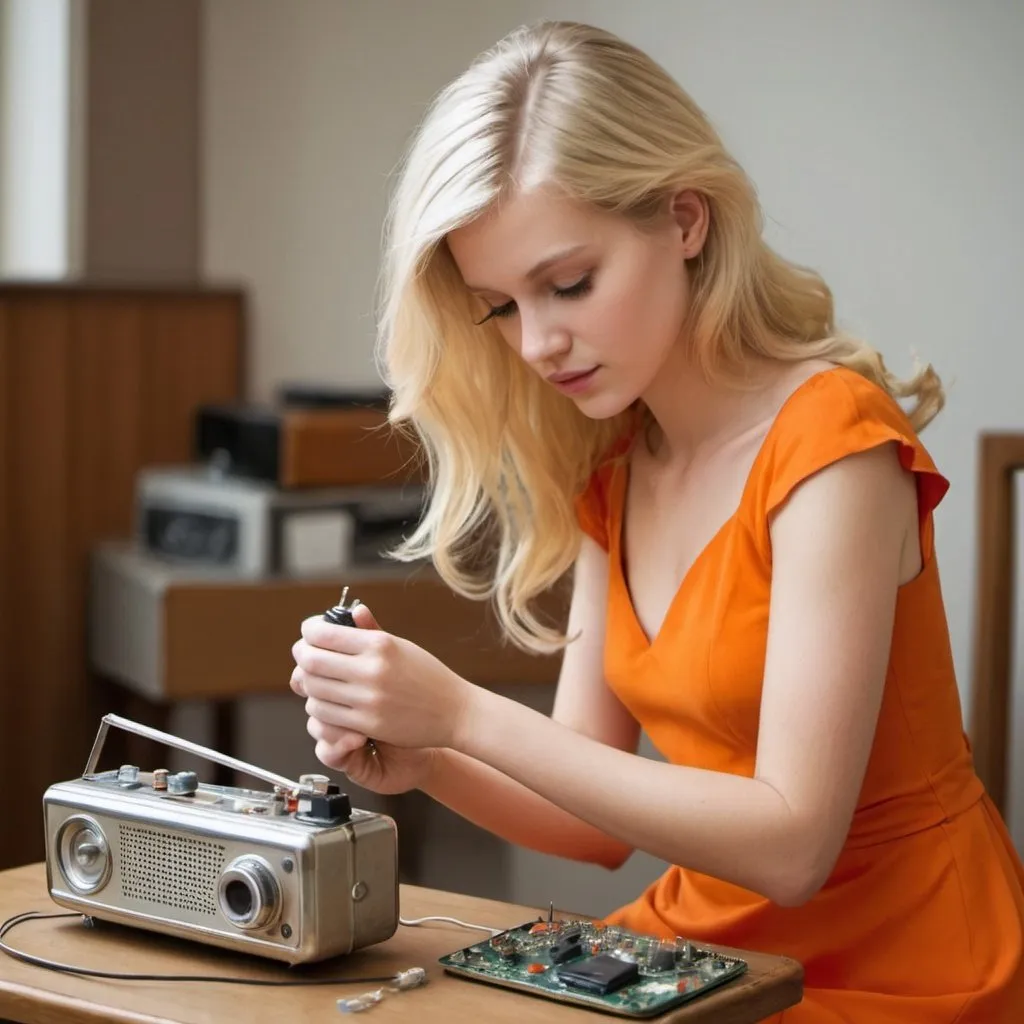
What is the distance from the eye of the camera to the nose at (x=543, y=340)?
1246 mm

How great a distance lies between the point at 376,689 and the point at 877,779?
424 millimetres

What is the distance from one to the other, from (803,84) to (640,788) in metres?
1.28

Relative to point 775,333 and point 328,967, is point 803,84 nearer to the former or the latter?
point 775,333

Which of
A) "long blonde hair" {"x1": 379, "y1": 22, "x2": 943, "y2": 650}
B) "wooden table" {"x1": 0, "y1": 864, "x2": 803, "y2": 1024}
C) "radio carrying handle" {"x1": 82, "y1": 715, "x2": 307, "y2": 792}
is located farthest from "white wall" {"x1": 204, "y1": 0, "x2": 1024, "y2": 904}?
"wooden table" {"x1": 0, "y1": 864, "x2": 803, "y2": 1024}

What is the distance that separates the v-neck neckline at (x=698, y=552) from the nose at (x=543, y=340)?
0.58ft

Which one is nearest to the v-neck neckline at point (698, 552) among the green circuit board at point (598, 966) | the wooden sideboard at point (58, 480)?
the green circuit board at point (598, 966)

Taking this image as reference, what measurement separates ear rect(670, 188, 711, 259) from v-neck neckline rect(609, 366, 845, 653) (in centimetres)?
14

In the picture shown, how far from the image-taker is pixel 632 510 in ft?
4.84

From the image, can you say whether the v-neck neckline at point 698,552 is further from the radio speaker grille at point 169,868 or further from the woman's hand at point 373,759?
the radio speaker grille at point 169,868

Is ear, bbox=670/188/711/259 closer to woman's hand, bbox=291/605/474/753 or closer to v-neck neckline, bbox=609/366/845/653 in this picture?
v-neck neckline, bbox=609/366/845/653

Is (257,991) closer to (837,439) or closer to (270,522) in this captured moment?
(837,439)

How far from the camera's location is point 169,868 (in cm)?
110

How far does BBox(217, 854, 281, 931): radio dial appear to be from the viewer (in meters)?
1.03

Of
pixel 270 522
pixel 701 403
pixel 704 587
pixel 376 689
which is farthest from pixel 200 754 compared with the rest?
pixel 270 522
